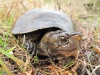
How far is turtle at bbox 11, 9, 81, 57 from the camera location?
Result: 1822 millimetres

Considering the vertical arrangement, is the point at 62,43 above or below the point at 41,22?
below

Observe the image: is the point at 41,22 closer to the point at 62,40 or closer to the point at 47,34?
the point at 47,34

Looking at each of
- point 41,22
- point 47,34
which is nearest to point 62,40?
point 47,34

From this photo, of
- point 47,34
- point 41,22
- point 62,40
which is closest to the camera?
point 62,40

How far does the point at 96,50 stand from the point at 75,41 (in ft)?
1.61

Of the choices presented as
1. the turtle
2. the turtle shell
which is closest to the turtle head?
the turtle

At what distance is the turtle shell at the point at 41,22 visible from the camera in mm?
2213

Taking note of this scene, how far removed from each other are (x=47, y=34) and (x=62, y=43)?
0.25 metres

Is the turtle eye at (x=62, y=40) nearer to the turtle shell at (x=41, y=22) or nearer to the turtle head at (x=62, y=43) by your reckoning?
the turtle head at (x=62, y=43)

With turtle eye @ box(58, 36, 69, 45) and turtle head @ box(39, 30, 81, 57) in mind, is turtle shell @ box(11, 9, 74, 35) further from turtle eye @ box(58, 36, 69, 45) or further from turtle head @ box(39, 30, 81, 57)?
turtle eye @ box(58, 36, 69, 45)

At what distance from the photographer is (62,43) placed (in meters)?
1.86

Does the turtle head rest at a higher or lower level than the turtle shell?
lower

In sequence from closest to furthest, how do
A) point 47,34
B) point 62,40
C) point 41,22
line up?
point 62,40 < point 47,34 < point 41,22

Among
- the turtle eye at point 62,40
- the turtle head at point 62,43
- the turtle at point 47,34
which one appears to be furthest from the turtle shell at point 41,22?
the turtle eye at point 62,40
